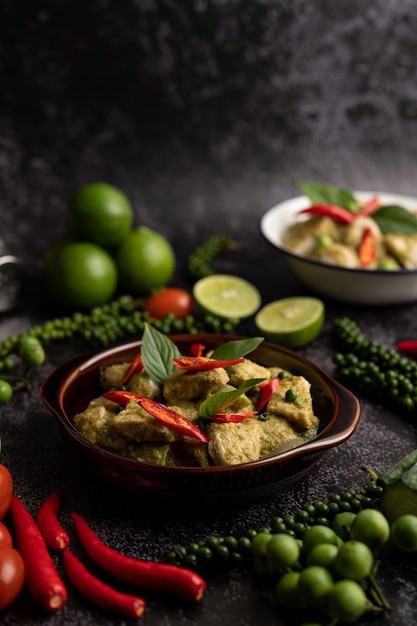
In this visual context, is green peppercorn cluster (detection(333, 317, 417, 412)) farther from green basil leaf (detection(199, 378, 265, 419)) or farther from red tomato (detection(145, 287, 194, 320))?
green basil leaf (detection(199, 378, 265, 419))

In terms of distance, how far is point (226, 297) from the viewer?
137 inches

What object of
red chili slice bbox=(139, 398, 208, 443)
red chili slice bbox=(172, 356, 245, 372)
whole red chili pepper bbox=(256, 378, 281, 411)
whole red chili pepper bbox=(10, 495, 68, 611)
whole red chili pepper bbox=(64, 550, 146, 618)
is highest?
red chili slice bbox=(172, 356, 245, 372)

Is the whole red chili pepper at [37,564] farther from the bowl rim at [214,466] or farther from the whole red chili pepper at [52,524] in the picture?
the bowl rim at [214,466]

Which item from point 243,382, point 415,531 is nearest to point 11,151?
point 243,382

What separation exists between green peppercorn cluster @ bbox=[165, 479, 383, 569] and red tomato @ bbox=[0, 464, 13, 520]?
0.49 metres

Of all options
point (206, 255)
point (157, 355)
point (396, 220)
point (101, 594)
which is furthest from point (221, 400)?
point (206, 255)

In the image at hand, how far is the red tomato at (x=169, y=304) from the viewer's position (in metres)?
3.45

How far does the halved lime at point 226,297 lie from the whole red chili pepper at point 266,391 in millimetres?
994

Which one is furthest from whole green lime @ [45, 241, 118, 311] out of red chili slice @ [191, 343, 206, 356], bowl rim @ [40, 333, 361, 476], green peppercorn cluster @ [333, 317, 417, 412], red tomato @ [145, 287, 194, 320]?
green peppercorn cluster @ [333, 317, 417, 412]

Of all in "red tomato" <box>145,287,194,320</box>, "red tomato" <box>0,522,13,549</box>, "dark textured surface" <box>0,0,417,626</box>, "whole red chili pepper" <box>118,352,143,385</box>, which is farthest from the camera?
"dark textured surface" <box>0,0,417,626</box>

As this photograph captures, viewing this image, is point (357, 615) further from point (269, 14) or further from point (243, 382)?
point (269, 14)

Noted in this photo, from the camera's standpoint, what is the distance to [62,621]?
1.93m

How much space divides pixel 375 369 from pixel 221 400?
0.91 metres

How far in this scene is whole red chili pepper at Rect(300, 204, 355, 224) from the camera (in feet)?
12.0
